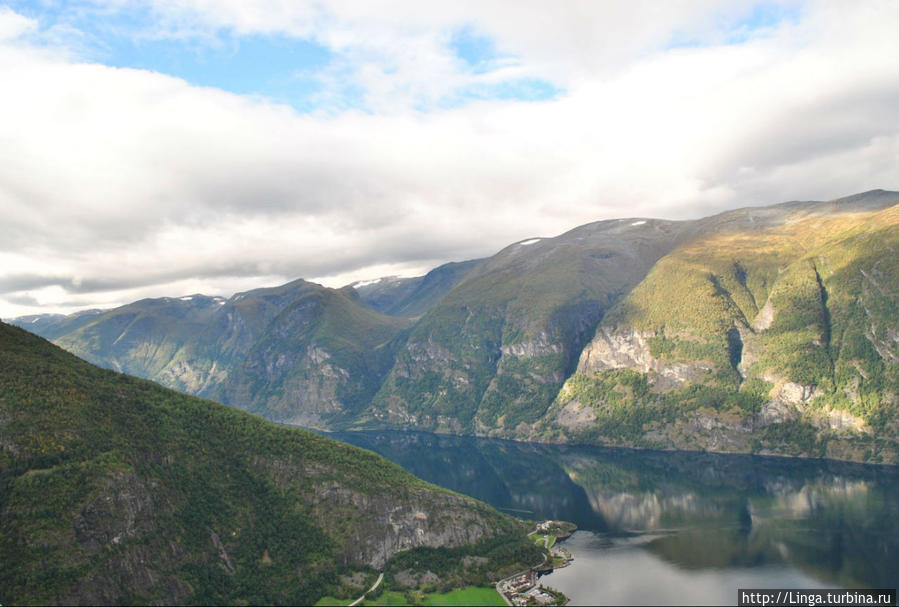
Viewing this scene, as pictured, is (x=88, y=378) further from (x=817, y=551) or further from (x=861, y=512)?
(x=861, y=512)

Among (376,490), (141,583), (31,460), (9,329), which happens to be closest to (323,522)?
(376,490)

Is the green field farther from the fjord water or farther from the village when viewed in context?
the fjord water

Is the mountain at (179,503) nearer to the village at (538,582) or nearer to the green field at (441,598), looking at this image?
the village at (538,582)

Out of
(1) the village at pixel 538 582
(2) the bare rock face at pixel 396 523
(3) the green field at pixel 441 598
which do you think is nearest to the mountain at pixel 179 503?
(2) the bare rock face at pixel 396 523

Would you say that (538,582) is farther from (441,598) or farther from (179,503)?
(179,503)

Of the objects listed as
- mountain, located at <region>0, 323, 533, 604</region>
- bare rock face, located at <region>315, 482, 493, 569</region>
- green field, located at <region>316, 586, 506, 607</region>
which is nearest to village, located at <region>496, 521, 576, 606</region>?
green field, located at <region>316, 586, 506, 607</region>

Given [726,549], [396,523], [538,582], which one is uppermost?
[396,523]

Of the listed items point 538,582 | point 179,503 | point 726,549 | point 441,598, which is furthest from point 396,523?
point 726,549
